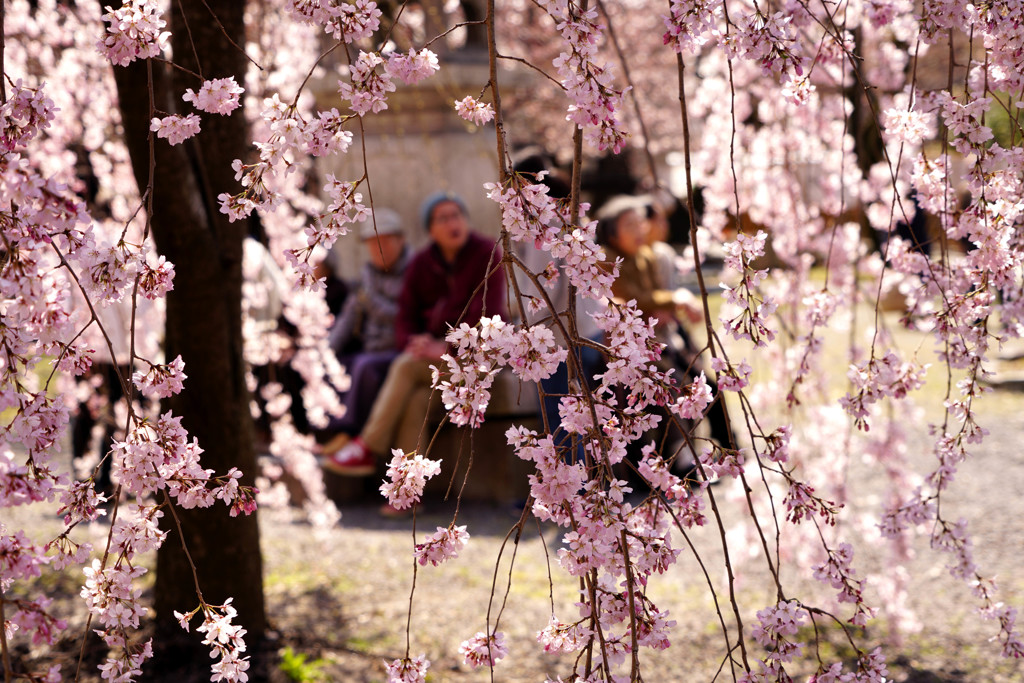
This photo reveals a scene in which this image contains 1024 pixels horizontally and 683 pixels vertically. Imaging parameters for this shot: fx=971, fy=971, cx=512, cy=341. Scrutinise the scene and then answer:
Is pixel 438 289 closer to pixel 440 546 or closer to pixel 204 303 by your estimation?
pixel 204 303

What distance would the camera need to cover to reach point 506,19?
10570 millimetres

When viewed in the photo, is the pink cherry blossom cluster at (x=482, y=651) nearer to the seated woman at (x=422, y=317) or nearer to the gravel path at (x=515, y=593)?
the gravel path at (x=515, y=593)

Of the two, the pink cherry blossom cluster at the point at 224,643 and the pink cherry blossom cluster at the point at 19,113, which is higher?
the pink cherry blossom cluster at the point at 19,113

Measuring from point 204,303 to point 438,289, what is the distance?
2.29 metres

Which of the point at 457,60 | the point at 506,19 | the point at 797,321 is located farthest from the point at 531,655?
the point at 506,19

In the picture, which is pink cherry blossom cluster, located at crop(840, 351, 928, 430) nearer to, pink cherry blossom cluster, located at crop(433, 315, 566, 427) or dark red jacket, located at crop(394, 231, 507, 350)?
pink cherry blossom cluster, located at crop(433, 315, 566, 427)

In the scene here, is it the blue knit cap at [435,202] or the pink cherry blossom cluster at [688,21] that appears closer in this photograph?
the pink cherry blossom cluster at [688,21]

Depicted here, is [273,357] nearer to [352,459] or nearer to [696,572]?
[352,459]

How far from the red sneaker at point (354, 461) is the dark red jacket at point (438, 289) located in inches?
21.8

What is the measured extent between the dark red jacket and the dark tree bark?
6.16ft

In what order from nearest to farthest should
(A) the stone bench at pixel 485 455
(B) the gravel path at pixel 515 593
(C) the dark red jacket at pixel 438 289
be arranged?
(B) the gravel path at pixel 515 593 → (C) the dark red jacket at pixel 438 289 → (A) the stone bench at pixel 485 455

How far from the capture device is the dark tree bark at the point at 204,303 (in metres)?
2.46

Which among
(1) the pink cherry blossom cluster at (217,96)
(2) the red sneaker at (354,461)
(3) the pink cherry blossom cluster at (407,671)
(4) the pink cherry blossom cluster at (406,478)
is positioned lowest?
(3) the pink cherry blossom cluster at (407,671)

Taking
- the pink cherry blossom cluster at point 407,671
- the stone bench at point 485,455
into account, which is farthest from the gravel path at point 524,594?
the pink cherry blossom cluster at point 407,671
